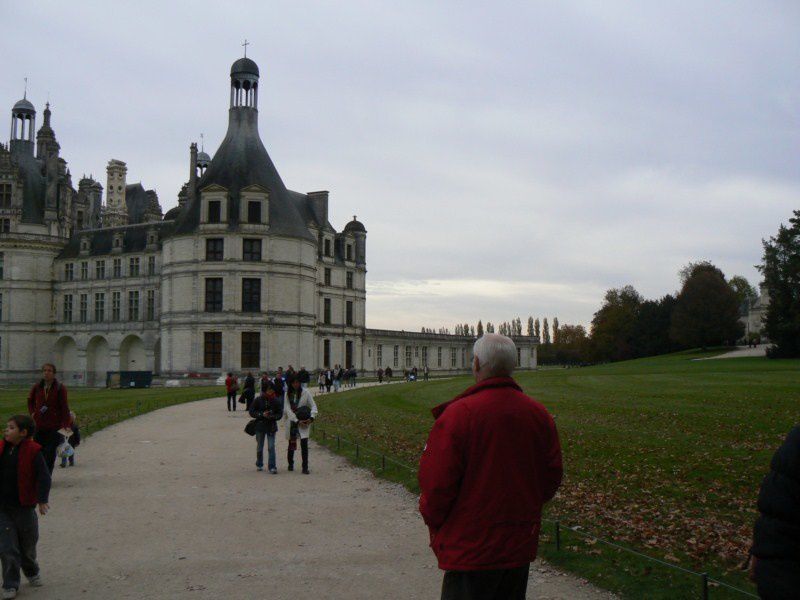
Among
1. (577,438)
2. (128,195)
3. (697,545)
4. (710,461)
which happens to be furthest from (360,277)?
(697,545)

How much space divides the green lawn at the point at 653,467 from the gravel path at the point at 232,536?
86 centimetres

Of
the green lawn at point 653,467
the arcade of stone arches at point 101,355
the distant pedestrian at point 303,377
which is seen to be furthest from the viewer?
the arcade of stone arches at point 101,355

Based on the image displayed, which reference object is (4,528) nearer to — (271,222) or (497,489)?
(497,489)

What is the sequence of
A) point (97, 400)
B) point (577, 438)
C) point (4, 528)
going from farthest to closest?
point (97, 400), point (577, 438), point (4, 528)

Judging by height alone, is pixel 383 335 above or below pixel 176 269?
below

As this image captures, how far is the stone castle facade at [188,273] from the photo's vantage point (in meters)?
60.1

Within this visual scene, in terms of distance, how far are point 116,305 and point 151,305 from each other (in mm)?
4439

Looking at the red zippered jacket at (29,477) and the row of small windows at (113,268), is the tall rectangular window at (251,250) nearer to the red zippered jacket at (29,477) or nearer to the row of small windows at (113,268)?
the row of small windows at (113,268)

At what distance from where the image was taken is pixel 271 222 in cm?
6109

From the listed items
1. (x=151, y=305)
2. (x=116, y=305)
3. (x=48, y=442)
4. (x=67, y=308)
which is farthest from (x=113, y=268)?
(x=48, y=442)

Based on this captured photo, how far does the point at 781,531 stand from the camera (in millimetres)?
4359

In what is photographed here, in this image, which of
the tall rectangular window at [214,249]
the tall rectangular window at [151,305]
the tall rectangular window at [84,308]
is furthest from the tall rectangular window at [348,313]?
the tall rectangular window at [84,308]

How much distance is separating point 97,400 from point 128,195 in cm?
5697

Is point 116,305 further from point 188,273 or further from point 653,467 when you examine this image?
point 653,467
